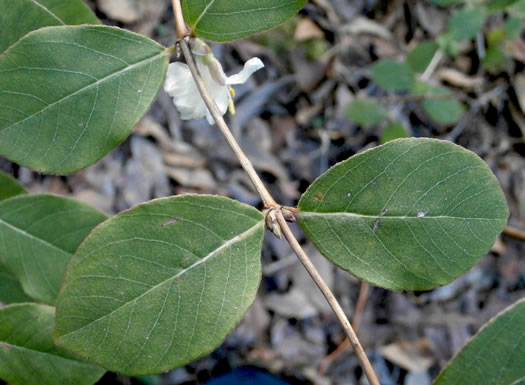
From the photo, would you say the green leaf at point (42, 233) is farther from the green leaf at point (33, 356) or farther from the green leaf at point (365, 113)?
the green leaf at point (365, 113)

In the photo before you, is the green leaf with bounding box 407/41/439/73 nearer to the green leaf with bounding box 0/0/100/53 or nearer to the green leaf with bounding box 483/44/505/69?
the green leaf with bounding box 483/44/505/69

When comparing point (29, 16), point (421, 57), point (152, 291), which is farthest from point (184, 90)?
point (421, 57)

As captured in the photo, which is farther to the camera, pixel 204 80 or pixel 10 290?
pixel 10 290

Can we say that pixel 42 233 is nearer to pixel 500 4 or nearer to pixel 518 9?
pixel 500 4

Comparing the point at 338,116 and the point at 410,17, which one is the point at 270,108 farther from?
the point at 410,17

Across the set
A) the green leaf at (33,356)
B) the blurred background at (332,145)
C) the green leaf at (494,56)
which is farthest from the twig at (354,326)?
the green leaf at (33,356)

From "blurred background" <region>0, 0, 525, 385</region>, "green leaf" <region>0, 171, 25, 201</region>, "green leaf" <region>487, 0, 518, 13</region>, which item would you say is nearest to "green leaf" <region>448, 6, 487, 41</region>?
"blurred background" <region>0, 0, 525, 385</region>

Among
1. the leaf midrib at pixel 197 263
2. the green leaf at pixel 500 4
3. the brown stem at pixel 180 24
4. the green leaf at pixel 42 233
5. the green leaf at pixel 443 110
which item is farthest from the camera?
the green leaf at pixel 443 110
